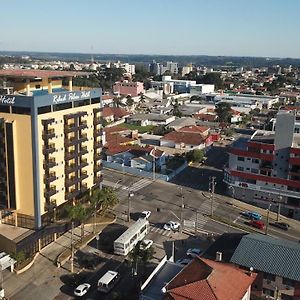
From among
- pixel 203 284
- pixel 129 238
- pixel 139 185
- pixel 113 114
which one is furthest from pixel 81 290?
pixel 113 114

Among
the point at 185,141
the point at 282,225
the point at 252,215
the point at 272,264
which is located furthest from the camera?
the point at 185,141

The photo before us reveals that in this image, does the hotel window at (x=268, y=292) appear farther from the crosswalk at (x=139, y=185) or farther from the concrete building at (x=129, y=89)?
the concrete building at (x=129, y=89)

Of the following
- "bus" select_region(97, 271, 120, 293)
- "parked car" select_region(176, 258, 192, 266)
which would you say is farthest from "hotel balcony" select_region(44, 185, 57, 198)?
"parked car" select_region(176, 258, 192, 266)

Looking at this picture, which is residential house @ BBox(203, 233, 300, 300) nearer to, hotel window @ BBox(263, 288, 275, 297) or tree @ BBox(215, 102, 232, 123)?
hotel window @ BBox(263, 288, 275, 297)

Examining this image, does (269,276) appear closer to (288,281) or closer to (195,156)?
(288,281)

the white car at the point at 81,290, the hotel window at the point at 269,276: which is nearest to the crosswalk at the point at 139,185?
the white car at the point at 81,290

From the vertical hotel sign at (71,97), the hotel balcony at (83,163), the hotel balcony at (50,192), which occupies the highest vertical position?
the vertical hotel sign at (71,97)
